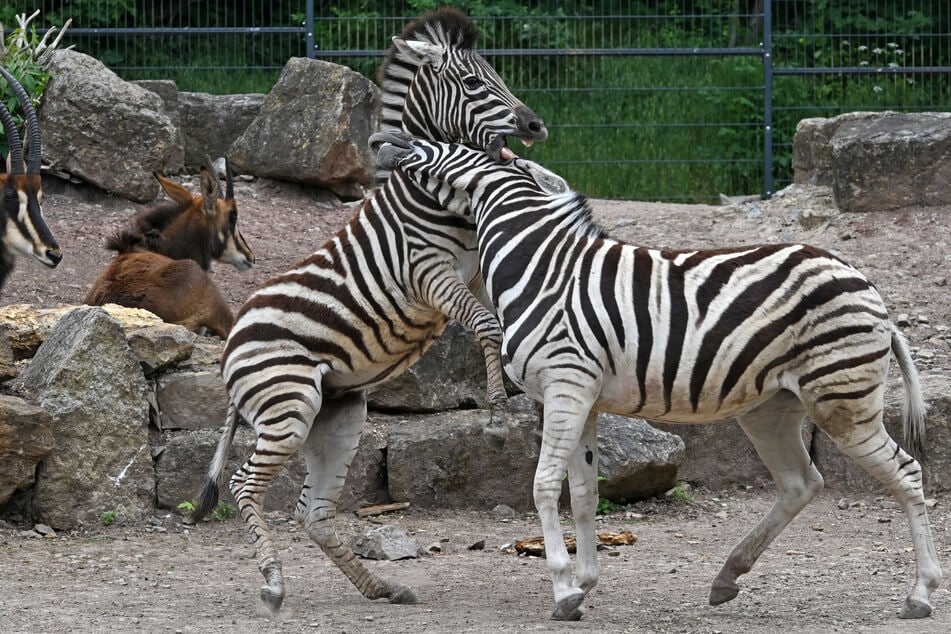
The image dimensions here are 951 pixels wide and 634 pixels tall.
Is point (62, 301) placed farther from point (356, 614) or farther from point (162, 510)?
point (356, 614)

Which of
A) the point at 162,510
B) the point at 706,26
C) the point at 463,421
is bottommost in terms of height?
the point at 162,510

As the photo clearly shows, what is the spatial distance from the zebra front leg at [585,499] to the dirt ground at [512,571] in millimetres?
168

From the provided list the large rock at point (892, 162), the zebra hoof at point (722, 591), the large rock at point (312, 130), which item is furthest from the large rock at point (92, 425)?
the large rock at point (892, 162)

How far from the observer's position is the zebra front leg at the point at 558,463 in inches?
206

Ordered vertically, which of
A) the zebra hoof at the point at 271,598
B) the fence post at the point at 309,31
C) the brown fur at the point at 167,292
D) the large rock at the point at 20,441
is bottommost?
the zebra hoof at the point at 271,598

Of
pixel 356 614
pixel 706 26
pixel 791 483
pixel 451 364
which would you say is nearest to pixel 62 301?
pixel 451 364

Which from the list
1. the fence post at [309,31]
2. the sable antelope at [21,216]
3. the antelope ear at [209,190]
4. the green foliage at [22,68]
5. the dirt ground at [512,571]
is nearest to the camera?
the dirt ground at [512,571]

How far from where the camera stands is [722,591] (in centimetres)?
557

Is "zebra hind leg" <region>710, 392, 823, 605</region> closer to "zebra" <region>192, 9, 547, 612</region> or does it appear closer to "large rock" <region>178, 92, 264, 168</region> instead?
"zebra" <region>192, 9, 547, 612</region>

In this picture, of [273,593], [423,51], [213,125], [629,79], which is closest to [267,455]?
[273,593]

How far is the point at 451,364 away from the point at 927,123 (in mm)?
5238

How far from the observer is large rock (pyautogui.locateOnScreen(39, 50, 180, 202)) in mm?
11359

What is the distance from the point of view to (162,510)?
7637mm

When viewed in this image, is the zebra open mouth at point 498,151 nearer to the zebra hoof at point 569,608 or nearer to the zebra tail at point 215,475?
the zebra tail at point 215,475
